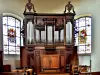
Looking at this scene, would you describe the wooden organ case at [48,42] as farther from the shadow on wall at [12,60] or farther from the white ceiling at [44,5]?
the white ceiling at [44,5]

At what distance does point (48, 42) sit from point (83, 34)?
6.71ft

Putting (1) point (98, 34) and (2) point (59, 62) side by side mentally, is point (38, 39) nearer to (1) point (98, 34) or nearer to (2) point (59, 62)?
(2) point (59, 62)

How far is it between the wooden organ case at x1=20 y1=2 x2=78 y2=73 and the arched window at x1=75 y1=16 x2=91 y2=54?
953mm

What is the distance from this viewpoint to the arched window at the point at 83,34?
10609mm

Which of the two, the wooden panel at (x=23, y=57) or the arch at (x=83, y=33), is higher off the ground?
the arch at (x=83, y=33)

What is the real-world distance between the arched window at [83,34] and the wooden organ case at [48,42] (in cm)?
95

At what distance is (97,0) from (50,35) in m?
2.81

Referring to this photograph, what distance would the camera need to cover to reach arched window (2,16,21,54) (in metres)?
10.2

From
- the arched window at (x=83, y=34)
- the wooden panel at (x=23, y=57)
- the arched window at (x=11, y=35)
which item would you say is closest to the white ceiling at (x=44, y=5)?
the arched window at (x=11, y=35)

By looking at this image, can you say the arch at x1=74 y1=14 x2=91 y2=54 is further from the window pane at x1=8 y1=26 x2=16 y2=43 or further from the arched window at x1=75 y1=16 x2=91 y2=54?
the window pane at x1=8 y1=26 x2=16 y2=43

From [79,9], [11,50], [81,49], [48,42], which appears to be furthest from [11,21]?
[81,49]

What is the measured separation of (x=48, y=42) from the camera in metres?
9.81

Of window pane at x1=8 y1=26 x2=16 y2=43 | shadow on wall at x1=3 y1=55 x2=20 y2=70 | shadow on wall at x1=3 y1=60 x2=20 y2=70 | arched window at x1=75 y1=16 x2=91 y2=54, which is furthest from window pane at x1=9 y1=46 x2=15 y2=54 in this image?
arched window at x1=75 y1=16 x2=91 y2=54

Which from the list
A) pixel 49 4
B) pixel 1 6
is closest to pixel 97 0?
pixel 49 4
